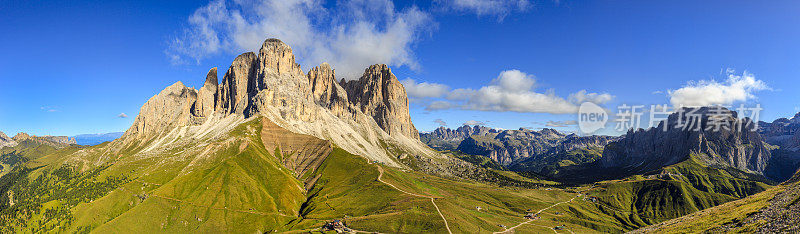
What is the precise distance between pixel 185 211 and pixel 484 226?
187509 mm

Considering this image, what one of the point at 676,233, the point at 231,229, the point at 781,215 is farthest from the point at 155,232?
the point at 781,215

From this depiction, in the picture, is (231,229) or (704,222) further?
(231,229)

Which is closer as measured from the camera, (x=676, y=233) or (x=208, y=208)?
(x=676, y=233)

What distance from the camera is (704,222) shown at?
82.1m

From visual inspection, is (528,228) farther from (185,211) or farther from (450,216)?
(185,211)

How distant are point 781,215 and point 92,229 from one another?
302388mm

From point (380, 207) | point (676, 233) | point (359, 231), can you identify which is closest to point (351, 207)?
point (380, 207)

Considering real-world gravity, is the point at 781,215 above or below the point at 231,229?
above

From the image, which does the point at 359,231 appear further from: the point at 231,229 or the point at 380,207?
the point at 231,229

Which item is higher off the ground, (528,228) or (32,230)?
(528,228)

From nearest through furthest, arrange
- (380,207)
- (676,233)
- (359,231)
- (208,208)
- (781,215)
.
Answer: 1. (781,215)
2. (676,233)
3. (359,231)
4. (380,207)
5. (208,208)

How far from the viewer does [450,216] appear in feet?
494

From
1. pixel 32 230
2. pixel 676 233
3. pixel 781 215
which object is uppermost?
pixel 781 215

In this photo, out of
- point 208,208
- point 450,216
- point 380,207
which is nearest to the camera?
point 450,216
